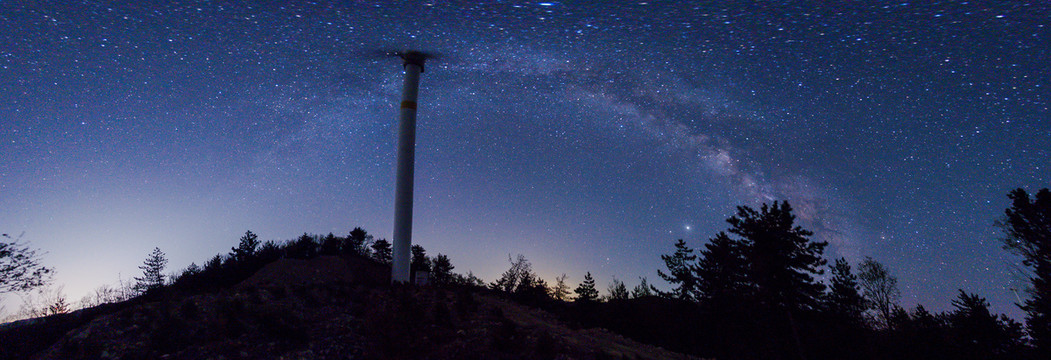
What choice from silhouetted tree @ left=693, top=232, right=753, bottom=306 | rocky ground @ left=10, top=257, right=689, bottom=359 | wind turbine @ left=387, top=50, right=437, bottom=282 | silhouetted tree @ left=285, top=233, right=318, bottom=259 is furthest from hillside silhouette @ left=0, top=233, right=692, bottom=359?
silhouetted tree @ left=285, top=233, right=318, bottom=259

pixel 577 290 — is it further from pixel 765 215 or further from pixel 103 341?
pixel 103 341

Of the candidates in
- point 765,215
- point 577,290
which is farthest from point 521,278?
point 765,215

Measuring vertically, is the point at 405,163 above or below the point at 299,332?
above

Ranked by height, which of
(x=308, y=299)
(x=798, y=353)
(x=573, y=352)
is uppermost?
(x=308, y=299)

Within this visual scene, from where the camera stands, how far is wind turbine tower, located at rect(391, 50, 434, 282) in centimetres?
2362

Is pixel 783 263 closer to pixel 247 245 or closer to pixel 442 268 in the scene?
pixel 442 268

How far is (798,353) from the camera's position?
19.5 metres

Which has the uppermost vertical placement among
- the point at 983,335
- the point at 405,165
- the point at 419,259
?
the point at 405,165

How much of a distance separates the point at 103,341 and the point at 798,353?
83.3 ft

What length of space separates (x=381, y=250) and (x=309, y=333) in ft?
83.9

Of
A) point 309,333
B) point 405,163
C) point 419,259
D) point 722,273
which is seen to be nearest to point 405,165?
point 405,163

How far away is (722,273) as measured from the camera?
1077 inches

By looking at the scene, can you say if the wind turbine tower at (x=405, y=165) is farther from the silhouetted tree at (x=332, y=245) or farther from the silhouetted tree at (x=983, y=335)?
the silhouetted tree at (x=983, y=335)

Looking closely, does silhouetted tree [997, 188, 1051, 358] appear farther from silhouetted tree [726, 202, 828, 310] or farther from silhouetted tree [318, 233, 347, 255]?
silhouetted tree [318, 233, 347, 255]
